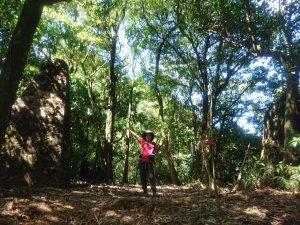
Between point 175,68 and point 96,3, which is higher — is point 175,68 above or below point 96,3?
below

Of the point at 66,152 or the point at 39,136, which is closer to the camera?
the point at 39,136

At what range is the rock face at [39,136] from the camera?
9.31 meters

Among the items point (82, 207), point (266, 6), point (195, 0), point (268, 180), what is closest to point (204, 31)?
point (195, 0)

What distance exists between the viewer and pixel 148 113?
2853 centimetres

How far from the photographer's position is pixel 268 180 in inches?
401

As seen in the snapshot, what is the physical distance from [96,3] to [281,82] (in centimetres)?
1015

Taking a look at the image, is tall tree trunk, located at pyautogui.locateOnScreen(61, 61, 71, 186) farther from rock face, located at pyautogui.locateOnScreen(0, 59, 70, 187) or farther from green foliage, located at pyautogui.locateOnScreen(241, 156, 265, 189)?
green foliage, located at pyautogui.locateOnScreen(241, 156, 265, 189)

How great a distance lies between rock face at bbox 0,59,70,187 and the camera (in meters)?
9.31

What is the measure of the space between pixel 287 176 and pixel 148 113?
62.8 feet

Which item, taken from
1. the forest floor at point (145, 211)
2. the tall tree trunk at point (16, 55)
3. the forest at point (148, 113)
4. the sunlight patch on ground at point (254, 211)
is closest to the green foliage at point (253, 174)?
the forest at point (148, 113)

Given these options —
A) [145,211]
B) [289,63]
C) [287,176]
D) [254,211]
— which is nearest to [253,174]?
[287,176]

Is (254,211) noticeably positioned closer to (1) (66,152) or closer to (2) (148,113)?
(1) (66,152)

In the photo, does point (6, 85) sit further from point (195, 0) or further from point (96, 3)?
→ point (96, 3)

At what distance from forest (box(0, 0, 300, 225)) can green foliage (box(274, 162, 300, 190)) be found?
0.14ft
